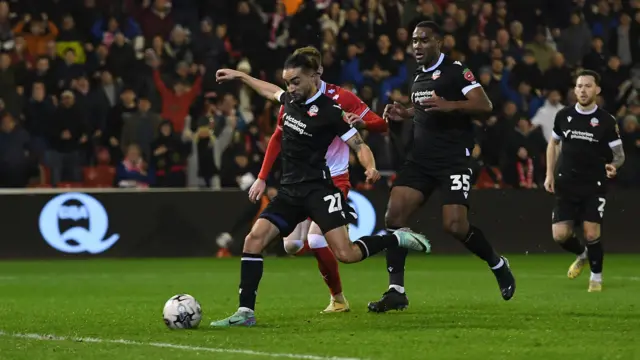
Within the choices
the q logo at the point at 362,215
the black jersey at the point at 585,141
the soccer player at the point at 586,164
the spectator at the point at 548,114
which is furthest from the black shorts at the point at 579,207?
the spectator at the point at 548,114

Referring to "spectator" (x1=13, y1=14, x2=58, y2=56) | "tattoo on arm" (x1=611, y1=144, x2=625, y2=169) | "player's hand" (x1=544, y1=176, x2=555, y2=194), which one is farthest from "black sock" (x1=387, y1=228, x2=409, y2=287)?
"spectator" (x1=13, y1=14, x2=58, y2=56)

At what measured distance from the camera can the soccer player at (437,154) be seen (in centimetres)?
1048

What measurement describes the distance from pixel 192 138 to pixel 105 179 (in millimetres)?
1539

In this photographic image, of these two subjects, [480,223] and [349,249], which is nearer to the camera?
[349,249]

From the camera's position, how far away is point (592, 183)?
1336 centimetres

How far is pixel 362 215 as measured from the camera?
63.1 feet

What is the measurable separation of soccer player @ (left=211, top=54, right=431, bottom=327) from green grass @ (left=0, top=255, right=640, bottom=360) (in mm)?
481

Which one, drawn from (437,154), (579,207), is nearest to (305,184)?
(437,154)

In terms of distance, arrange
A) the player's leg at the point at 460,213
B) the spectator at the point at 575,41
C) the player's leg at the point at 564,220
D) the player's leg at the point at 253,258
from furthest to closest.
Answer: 1. the spectator at the point at 575,41
2. the player's leg at the point at 564,220
3. the player's leg at the point at 460,213
4. the player's leg at the point at 253,258

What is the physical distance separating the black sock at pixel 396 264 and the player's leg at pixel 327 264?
447 millimetres

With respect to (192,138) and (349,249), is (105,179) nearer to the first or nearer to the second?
(192,138)

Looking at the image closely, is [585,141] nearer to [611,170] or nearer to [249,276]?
[611,170]

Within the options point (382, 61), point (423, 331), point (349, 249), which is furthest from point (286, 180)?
point (382, 61)

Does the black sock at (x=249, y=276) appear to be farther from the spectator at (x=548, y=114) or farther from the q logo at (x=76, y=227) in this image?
the spectator at (x=548, y=114)
